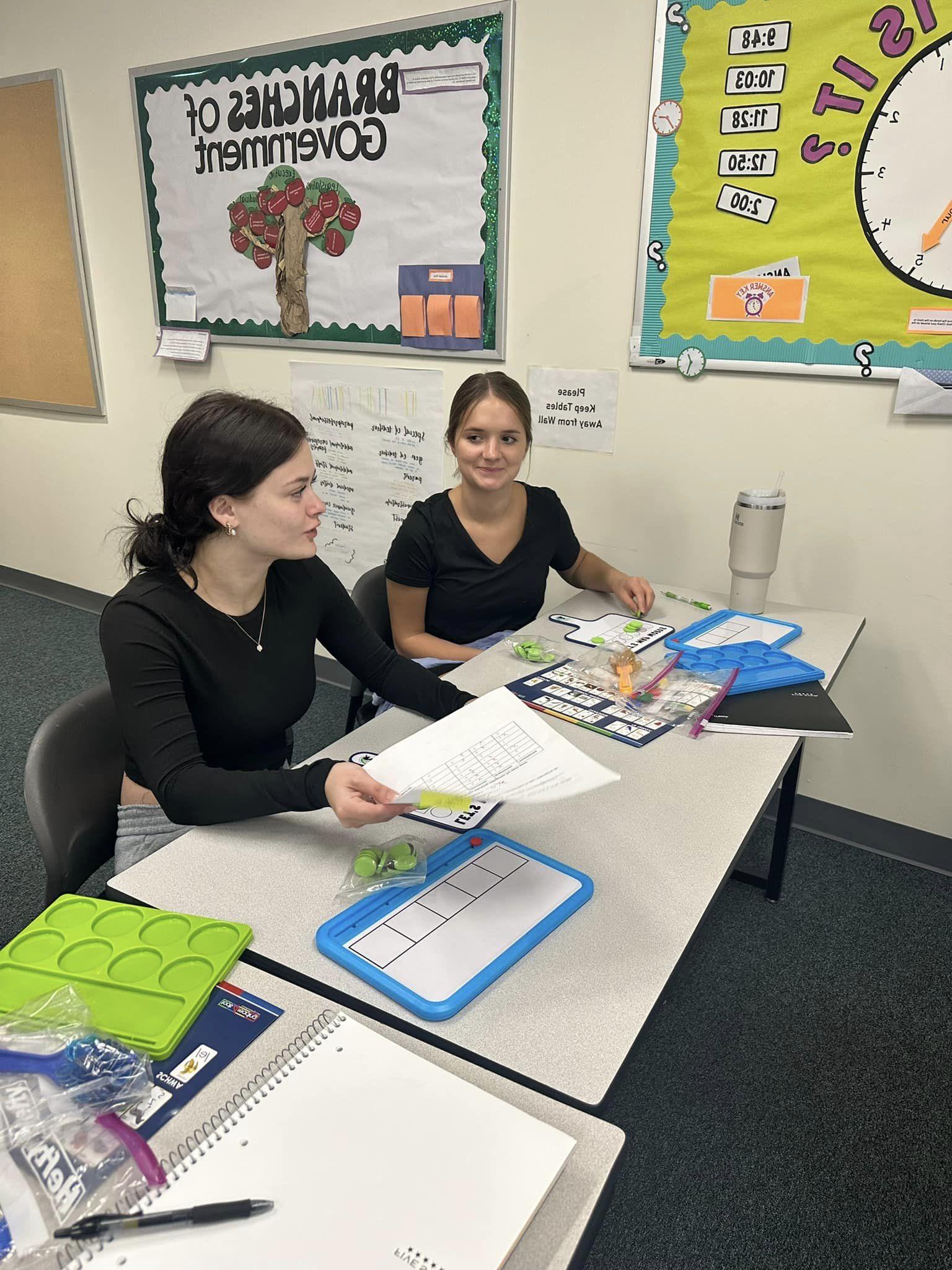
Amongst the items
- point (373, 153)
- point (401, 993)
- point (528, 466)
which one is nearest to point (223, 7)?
point (373, 153)

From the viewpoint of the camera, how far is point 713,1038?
1647 mm

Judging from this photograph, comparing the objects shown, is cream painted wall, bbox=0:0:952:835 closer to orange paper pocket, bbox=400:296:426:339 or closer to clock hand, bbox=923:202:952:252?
orange paper pocket, bbox=400:296:426:339

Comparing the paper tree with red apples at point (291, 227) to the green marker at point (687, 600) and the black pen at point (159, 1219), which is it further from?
the black pen at point (159, 1219)

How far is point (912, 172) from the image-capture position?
1.77m

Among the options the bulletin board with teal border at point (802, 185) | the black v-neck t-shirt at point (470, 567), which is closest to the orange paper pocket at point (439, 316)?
the bulletin board with teal border at point (802, 185)

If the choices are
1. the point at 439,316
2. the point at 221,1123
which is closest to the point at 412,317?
the point at 439,316

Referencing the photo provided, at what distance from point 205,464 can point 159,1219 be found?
95 cm

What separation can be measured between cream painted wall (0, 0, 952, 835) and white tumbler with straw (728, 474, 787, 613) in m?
0.26

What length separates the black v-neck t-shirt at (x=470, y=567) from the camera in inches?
74.6

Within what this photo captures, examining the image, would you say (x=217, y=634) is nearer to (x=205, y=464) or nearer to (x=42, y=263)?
(x=205, y=464)

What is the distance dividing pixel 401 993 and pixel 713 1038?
109cm

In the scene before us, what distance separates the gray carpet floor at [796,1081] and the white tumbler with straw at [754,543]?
2.37ft

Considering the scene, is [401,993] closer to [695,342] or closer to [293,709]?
[293,709]

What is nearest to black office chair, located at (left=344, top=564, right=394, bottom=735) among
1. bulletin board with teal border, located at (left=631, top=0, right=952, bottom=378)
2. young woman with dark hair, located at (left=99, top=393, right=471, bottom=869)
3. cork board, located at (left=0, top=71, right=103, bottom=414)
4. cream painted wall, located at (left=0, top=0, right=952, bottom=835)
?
young woman with dark hair, located at (left=99, top=393, right=471, bottom=869)
